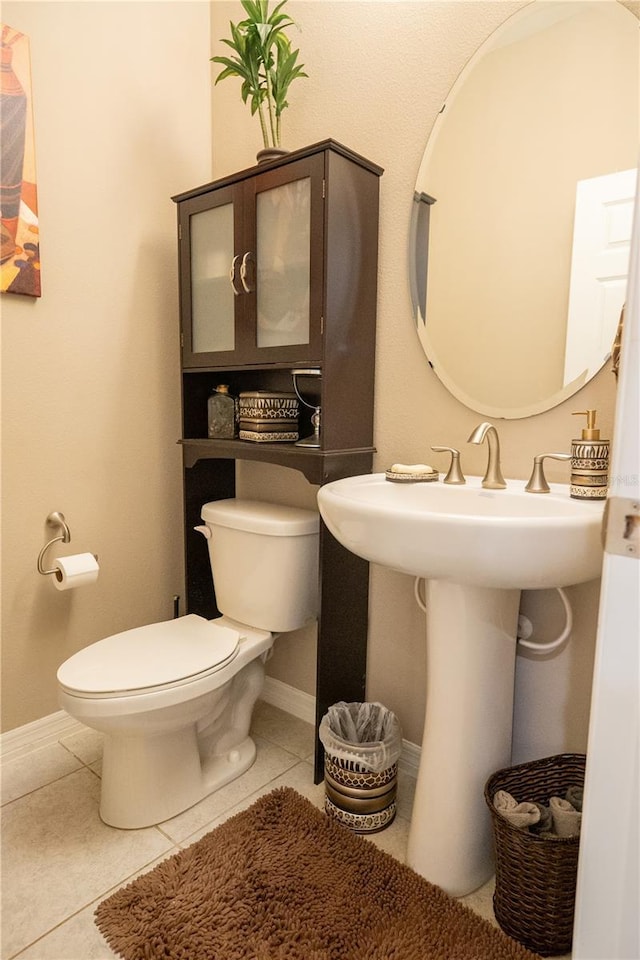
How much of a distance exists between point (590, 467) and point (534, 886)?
0.83 m

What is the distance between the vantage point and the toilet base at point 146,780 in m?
1.44

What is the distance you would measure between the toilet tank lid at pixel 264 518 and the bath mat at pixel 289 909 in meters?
0.76

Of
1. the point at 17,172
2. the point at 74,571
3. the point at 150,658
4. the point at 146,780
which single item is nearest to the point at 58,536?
the point at 74,571

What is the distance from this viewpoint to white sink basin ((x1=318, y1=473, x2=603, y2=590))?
36.5 inches

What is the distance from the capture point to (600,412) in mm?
1262

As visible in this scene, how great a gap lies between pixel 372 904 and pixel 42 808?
0.90 meters

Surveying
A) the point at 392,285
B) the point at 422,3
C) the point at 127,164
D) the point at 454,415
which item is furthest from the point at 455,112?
the point at 127,164

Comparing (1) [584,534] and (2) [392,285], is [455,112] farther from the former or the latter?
(1) [584,534]

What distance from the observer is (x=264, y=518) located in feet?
5.41

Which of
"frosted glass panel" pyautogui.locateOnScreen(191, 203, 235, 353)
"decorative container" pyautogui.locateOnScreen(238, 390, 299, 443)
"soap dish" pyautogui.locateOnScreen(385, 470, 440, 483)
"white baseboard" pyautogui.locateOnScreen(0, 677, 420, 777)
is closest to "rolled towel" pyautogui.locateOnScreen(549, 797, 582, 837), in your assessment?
"white baseboard" pyautogui.locateOnScreen(0, 677, 420, 777)

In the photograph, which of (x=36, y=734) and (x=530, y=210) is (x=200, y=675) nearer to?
(x=36, y=734)

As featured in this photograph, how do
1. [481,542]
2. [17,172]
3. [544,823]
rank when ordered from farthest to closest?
[17,172] < [544,823] < [481,542]

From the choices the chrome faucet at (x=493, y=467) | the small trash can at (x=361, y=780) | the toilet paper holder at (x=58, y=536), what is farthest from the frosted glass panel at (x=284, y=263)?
the small trash can at (x=361, y=780)

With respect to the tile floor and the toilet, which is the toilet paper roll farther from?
the tile floor
